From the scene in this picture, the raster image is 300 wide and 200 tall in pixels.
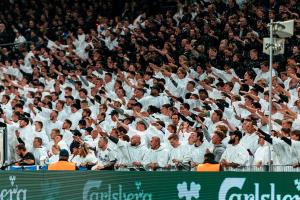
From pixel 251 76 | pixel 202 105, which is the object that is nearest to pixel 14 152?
pixel 202 105

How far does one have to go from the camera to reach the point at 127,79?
65.5 ft

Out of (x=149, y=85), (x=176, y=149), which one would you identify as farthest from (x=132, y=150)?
(x=149, y=85)

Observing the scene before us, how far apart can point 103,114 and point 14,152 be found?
201cm

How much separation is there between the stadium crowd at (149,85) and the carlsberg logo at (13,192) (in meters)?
1.68

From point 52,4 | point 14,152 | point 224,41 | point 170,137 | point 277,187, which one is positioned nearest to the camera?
point 277,187

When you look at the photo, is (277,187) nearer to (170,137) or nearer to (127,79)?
(170,137)

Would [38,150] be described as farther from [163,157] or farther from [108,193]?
[108,193]

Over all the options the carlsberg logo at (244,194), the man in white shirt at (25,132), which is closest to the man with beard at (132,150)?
the man in white shirt at (25,132)

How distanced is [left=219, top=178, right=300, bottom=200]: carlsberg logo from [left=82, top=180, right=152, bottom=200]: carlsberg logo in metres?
1.05

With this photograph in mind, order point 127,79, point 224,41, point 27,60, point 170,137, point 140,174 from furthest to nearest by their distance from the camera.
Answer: point 27,60 → point 127,79 → point 224,41 → point 170,137 → point 140,174

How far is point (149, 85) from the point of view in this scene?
63.0ft

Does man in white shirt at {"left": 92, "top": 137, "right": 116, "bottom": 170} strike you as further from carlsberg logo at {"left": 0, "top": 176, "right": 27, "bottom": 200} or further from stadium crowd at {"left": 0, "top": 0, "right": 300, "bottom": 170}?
carlsberg logo at {"left": 0, "top": 176, "right": 27, "bottom": 200}

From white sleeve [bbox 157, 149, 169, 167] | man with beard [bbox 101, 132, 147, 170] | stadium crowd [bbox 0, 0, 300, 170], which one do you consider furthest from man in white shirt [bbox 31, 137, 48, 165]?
white sleeve [bbox 157, 149, 169, 167]

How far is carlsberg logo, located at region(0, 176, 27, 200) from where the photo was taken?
11.7m
